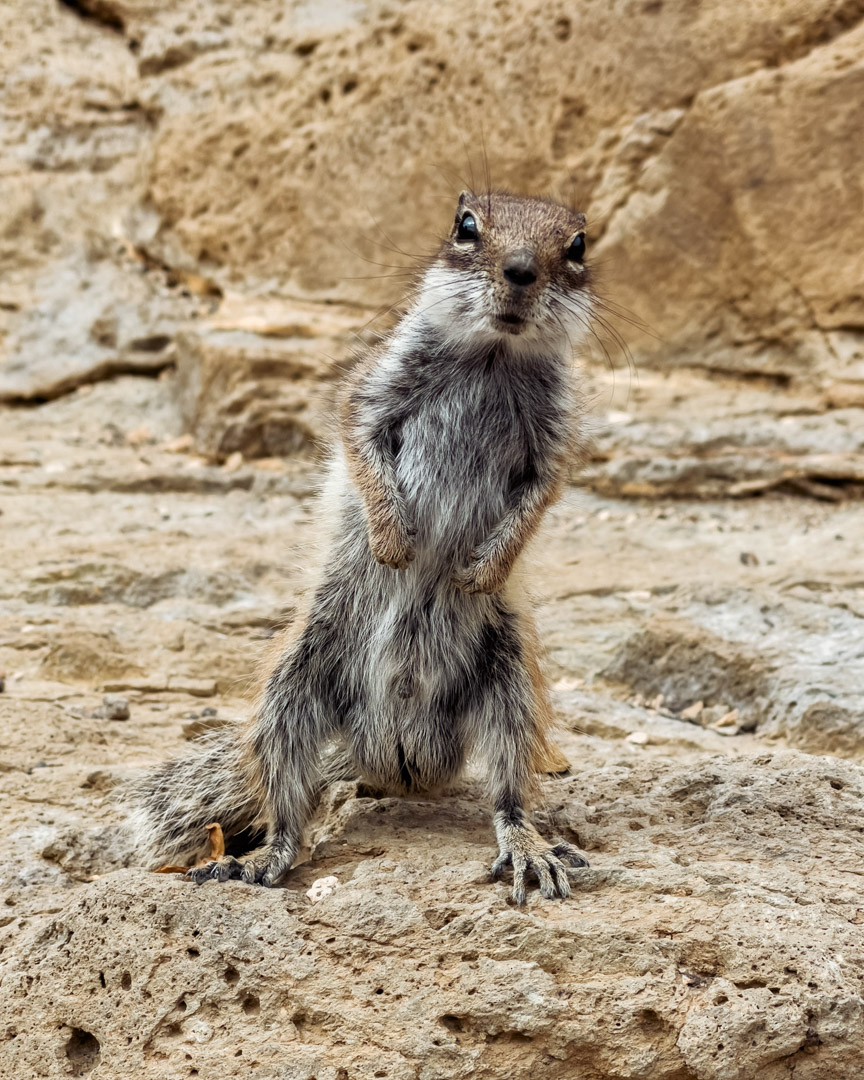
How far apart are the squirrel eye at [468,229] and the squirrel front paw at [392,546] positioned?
0.91 meters

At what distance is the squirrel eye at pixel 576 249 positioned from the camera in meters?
3.62

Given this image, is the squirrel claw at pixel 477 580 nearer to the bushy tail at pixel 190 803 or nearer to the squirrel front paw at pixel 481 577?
the squirrel front paw at pixel 481 577

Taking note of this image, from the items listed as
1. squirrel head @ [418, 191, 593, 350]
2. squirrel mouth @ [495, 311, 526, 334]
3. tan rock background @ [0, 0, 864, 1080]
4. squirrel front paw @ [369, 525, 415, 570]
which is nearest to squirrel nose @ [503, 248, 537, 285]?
squirrel head @ [418, 191, 593, 350]

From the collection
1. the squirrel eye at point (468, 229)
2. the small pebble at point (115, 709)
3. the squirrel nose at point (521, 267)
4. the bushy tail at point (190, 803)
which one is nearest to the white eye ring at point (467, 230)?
the squirrel eye at point (468, 229)

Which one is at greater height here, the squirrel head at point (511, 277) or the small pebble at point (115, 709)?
the squirrel head at point (511, 277)

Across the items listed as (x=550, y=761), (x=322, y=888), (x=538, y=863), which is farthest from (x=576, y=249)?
(x=322, y=888)

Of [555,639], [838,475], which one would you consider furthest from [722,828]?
[838,475]

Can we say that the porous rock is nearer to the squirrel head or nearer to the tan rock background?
the tan rock background

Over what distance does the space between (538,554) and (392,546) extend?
774 millimetres

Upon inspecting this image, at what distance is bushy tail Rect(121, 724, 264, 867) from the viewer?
363 centimetres

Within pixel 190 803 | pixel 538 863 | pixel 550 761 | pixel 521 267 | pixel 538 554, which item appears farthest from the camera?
pixel 538 554

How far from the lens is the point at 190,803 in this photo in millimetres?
3678

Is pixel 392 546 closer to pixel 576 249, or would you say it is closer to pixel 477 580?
pixel 477 580

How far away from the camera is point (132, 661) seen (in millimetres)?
5117
